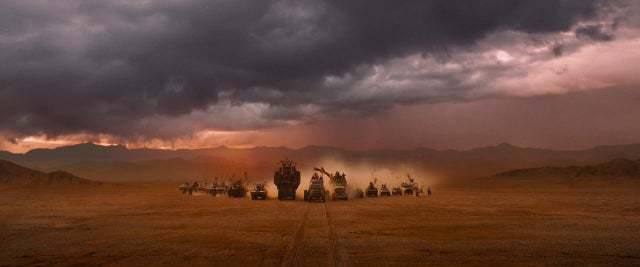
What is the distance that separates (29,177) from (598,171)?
374 ft

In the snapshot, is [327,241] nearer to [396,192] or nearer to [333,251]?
[333,251]

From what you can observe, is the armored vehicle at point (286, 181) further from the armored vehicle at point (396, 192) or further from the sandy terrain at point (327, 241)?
the sandy terrain at point (327, 241)

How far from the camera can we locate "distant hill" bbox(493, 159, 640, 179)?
95.2m

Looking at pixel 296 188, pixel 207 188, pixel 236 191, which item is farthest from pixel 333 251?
pixel 207 188

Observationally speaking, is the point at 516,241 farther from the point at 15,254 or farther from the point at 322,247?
the point at 15,254

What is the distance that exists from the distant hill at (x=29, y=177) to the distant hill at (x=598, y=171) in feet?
319

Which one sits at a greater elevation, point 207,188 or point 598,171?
point 207,188

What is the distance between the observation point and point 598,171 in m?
99.9

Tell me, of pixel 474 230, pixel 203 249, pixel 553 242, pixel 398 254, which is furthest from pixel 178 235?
pixel 553 242

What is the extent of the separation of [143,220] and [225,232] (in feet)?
27.5

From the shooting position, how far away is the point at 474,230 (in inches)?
803

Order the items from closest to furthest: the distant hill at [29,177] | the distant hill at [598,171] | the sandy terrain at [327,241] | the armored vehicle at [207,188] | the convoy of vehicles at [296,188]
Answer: the sandy terrain at [327,241] → the convoy of vehicles at [296,188] → the armored vehicle at [207,188] → the distant hill at [598,171] → the distant hill at [29,177]

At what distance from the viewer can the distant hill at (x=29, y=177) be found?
98.6 metres

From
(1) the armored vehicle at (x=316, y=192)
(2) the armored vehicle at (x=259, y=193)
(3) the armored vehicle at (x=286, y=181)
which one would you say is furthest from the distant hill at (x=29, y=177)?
(1) the armored vehicle at (x=316, y=192)
